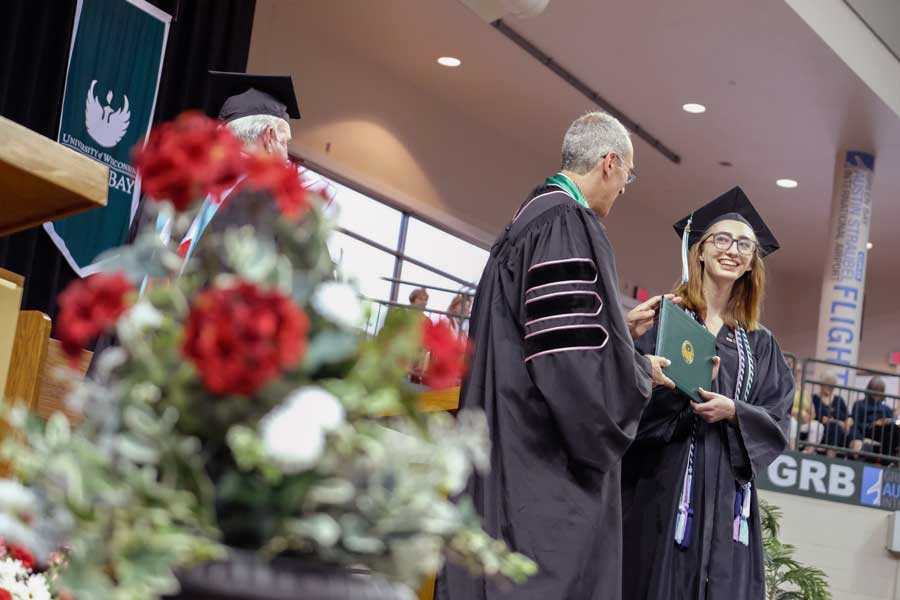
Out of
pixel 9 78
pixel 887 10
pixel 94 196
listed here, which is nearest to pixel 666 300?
pixel 94 196

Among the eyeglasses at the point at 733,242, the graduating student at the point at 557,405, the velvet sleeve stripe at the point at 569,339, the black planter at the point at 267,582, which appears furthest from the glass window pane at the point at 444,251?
the black planter at the point at 267,582

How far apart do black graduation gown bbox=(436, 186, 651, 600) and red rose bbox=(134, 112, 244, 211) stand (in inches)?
79.2

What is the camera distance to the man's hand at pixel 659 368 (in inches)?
137

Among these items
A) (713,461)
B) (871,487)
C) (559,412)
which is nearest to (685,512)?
(713,461)

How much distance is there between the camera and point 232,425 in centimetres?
108

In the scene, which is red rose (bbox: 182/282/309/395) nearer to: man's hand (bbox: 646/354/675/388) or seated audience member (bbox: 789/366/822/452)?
man's hand (bbox: 646/354/675/388)

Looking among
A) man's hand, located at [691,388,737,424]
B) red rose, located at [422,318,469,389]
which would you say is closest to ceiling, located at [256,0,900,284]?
man's hand, located at [691,388,737,424]

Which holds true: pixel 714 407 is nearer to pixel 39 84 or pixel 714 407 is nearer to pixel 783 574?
pixel 783 574

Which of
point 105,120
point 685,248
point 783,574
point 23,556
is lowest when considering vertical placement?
point 783,574

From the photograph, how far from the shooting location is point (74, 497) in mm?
1010

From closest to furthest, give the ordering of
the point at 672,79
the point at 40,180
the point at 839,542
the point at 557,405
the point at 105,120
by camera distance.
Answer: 1. the point at 40,180
2. the point at 557,405
3. the point at 105,120
4. the point at 839,542
5. the point at 672,79

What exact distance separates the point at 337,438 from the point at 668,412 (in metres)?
2.87

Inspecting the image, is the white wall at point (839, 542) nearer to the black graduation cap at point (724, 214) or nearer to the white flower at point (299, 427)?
the black graduation cap at point (724, 214)

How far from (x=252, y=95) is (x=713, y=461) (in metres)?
1.92
